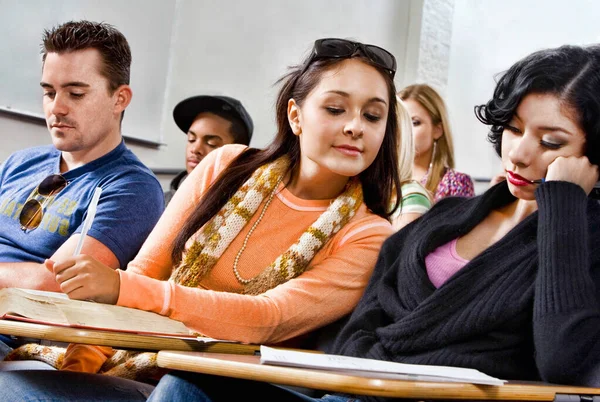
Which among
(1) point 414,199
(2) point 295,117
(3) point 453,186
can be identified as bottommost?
(3) point 453,186

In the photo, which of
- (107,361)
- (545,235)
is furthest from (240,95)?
(545,235)

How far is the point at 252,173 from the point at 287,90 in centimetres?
22

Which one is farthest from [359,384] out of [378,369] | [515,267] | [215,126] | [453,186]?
[453,186]

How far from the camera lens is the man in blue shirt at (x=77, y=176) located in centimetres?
202

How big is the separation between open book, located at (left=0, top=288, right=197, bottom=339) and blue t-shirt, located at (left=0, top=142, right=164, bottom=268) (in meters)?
0.53

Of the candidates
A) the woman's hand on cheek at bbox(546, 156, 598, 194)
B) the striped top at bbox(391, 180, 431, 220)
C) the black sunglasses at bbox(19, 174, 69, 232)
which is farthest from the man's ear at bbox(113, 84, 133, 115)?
the woman's hand on cheek at bbox(546, 156, 598, 194)

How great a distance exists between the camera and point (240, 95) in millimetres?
4906

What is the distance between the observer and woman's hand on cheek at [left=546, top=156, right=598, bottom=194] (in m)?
1.47

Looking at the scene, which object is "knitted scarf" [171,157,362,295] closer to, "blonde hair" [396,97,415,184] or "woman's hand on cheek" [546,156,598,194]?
"woman's hand on cheek" [546,156,598,194]

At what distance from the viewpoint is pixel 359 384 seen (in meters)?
0.96

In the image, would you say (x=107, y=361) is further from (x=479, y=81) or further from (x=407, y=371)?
(x=479, y=81)

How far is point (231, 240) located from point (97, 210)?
43 cm

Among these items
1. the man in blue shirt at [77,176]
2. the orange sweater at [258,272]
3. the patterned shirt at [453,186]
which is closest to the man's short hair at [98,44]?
the man in blue shirt at [77,176]

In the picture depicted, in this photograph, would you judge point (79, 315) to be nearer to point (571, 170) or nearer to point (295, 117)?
point (295, 117)
